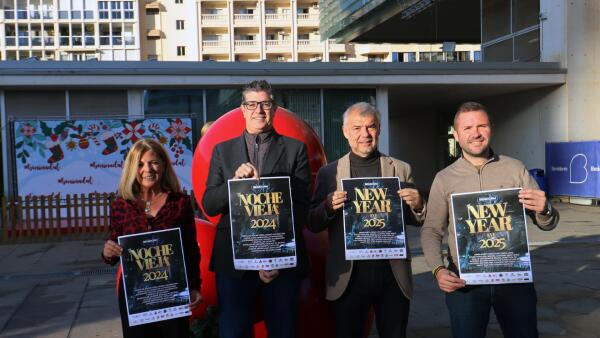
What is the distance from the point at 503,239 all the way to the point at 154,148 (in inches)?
80.0

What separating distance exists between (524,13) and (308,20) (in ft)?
179

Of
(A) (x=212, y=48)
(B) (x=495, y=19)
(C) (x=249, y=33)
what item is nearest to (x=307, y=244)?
(B) (x=495, y=19)

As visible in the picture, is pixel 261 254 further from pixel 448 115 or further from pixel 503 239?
pixel 448 115

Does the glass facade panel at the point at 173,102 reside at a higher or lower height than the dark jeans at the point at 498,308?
higher

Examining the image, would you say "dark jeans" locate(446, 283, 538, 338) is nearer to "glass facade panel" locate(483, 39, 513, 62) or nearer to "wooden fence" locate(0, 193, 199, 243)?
"wooden fence" locate(0, 193, 199, 243)

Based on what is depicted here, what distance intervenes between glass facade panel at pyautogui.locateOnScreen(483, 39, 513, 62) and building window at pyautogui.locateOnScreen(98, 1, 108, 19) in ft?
215

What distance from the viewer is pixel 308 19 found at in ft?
231

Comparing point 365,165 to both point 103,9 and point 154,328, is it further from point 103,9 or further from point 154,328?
point 103,9

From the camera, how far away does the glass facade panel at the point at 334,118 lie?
1559cm

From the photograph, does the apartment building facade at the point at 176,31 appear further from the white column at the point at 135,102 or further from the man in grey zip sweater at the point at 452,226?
the man in grey zip sweater at the point at 452,226

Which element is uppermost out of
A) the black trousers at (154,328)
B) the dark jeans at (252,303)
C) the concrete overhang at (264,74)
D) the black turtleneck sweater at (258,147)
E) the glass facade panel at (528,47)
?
the glass facade panel at (528,47)

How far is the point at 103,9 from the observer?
74.4 m

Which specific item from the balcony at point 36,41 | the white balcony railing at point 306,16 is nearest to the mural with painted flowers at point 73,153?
the white balcony railing at point 306,16

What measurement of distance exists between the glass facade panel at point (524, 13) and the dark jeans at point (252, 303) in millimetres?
16801
